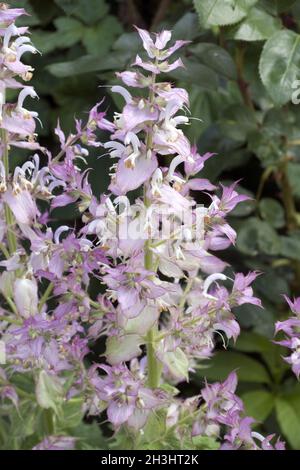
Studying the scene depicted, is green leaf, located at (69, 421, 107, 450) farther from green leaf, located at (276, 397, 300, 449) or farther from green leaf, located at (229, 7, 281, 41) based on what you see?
green leaf, located at (229, 7, 281, 41)

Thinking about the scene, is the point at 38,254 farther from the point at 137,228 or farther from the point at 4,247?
the point at 137,228

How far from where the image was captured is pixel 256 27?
1.15m

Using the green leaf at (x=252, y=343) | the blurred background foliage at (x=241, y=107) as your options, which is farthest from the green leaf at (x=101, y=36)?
the green leaf at (x=252, y=343)

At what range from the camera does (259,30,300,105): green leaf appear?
109cm

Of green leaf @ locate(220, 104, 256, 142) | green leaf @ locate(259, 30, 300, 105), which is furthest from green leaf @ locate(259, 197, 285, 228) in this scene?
green leaf @ locate(259, 30, 300, 105)

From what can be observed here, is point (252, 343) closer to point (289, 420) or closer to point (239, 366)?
point (239, 366)

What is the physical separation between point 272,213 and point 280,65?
0.38 meters

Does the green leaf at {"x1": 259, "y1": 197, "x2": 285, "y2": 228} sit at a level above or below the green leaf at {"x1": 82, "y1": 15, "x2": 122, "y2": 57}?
below

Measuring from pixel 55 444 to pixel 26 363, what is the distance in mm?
137

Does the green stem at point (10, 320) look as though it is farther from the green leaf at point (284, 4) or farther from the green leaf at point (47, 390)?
the green leaf at point (284, 4)

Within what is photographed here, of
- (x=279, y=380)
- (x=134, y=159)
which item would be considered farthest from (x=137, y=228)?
(x=279, y=380)

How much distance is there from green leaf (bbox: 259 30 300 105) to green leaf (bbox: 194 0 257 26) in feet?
0.20
